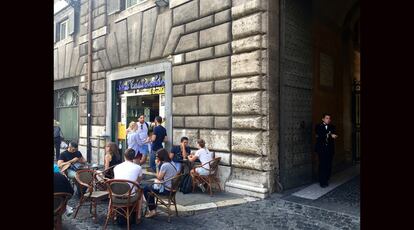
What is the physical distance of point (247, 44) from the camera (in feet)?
21.6

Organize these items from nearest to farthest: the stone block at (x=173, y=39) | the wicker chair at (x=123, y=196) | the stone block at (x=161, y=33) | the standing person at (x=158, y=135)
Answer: the wicker chair at (x=123, y=196)
the standing person at (x=158, y=135)
the stone block at (x=173, y=39)
the stone block at (x=161, y=33)

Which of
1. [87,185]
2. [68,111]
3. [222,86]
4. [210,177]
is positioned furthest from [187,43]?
[68,111]

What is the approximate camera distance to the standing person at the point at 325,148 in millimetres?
7086

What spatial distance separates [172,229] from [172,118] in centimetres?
400

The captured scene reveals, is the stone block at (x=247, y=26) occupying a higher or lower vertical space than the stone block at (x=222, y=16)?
lower

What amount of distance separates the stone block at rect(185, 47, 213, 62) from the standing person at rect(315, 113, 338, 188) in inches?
115

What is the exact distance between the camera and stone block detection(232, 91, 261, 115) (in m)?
6.39

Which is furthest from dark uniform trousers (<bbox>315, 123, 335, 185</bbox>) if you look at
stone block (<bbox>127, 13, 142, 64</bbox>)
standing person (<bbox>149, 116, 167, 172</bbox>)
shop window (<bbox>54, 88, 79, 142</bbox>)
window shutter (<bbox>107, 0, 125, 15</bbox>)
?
shop window (<bbox>54, 88, 79, 142</bbox>)

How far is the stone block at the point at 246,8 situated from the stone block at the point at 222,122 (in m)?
2.14

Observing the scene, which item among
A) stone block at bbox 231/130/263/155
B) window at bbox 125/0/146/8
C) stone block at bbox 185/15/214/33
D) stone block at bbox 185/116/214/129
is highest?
window at bbox 125/0/146/8

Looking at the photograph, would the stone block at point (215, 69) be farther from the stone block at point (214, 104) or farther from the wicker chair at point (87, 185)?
the wicker chair at point (87, 185)

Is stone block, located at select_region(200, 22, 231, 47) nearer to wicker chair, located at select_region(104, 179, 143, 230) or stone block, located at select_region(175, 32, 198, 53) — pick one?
stone block, located at select_region(175, 32, 198, 53)

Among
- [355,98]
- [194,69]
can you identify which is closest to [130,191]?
[194,69]

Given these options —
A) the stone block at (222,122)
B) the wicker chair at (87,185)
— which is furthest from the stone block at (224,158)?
the wicker chair at (87,185)
